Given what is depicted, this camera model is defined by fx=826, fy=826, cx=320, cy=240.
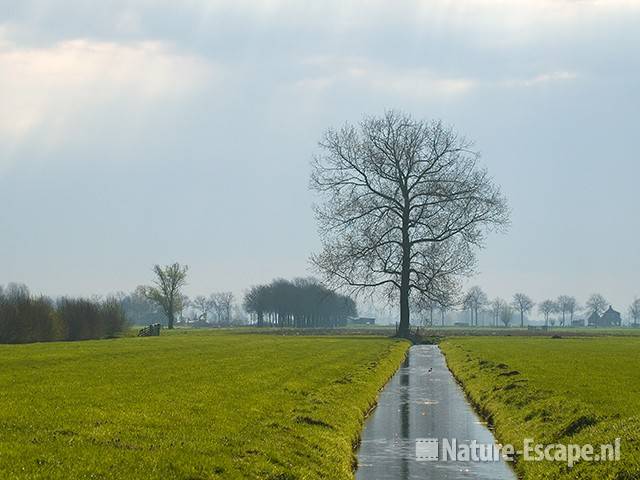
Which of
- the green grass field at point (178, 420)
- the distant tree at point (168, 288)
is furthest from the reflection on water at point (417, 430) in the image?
the distant tree at point (168, 288)

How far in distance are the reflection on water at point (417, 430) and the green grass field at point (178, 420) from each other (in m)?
0.70

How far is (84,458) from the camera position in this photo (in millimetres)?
16125

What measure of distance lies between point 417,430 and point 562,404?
4.75 meters

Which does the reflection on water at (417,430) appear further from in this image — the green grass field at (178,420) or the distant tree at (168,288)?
the distant tree at (168,288)

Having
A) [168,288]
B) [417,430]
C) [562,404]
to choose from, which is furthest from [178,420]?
[168,288]

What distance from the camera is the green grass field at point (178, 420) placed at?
1633 centimetres

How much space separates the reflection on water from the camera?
66.0 ft

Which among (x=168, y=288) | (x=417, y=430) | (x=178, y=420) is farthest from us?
(x=168, y=288)

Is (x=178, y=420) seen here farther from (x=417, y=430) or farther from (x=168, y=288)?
(x=168, y=288)

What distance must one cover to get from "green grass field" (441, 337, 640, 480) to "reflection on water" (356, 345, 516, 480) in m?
0.80

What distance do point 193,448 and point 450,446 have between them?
28.4 ft

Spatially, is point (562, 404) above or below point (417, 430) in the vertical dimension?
above

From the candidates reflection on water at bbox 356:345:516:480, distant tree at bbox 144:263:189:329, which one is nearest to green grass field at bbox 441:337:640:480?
reflection on water at bbox 356:345:516:480

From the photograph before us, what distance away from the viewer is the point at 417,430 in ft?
87.0
